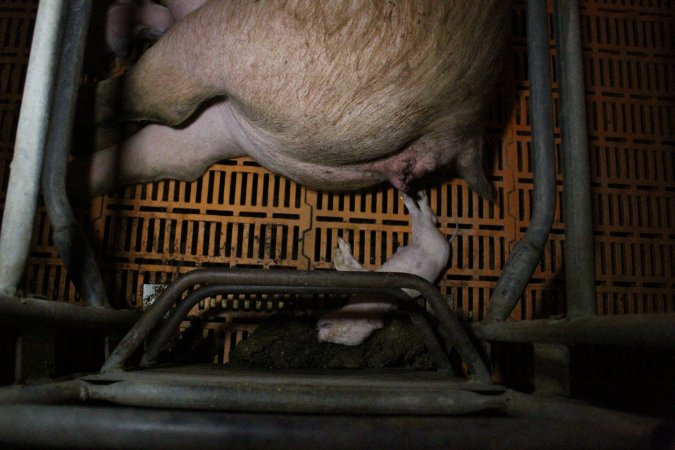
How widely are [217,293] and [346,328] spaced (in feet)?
1.26

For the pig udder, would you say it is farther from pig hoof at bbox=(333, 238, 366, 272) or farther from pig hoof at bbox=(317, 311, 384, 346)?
pig hoof at bbox=(317, 311, 384, 346)

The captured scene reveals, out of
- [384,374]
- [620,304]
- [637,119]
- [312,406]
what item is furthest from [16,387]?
[637,119]

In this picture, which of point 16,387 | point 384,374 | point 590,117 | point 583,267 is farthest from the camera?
point 590,117

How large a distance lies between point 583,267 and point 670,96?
3.92ft

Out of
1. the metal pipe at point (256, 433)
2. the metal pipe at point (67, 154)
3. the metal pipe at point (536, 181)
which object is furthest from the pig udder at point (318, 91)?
the metal pipe at point (256, 433)

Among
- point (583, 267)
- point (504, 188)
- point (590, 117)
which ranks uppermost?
point (590, 117)

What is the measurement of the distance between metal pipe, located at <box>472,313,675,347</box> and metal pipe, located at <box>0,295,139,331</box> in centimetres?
78

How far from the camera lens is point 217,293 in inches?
45.0

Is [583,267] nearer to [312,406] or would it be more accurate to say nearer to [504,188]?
[312,406]

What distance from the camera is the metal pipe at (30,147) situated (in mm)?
722

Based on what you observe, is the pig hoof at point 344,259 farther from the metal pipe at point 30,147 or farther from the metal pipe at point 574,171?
the metal pipe at point 30,147

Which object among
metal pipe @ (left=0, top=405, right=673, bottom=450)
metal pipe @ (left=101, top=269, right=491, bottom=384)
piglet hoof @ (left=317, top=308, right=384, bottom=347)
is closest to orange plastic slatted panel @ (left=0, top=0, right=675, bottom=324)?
piglet hoof @ (left=317, top=308, right=384, bottom=347)

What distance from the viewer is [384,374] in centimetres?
108

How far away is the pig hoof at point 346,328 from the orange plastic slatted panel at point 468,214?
22 centimetres
